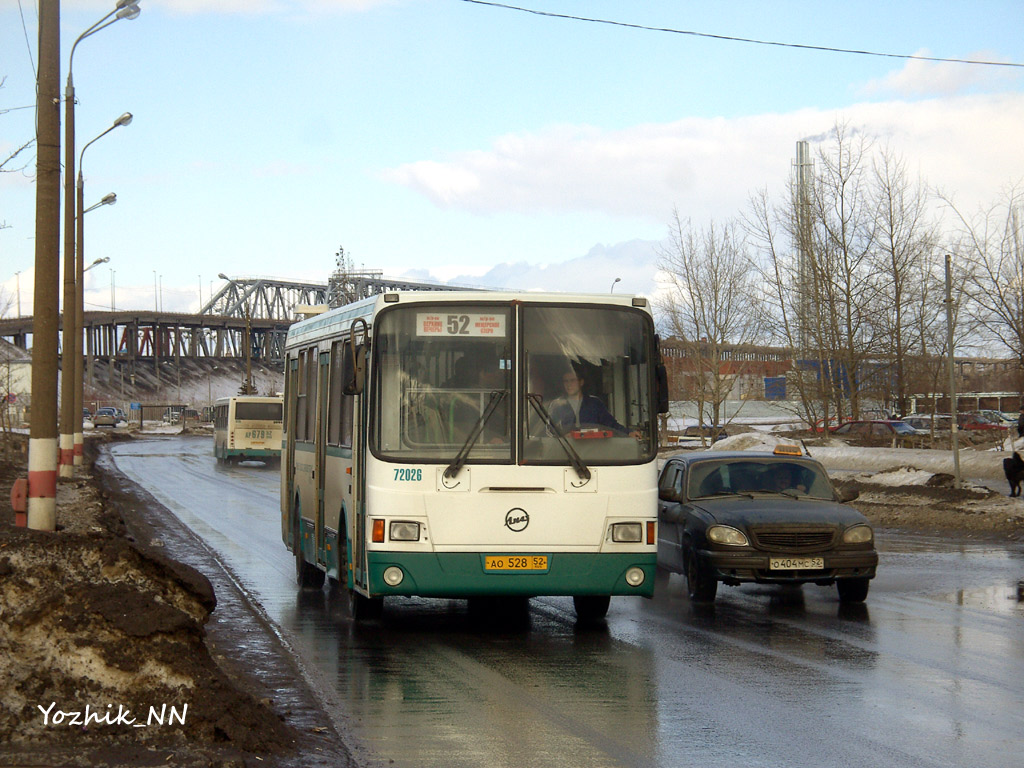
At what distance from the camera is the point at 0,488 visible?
2912 centimetres

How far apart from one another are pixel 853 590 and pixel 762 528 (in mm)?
1281

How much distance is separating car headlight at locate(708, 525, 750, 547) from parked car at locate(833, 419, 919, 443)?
3431 centimetres

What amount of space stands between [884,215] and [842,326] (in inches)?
159

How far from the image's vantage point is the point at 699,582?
12.8m

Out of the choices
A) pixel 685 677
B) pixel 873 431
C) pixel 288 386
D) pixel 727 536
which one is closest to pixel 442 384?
pixel 685 677

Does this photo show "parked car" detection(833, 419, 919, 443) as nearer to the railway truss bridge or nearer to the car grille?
the car grille

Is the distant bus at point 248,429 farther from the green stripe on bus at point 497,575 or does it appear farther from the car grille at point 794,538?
the green stripe on bus at point 497,575

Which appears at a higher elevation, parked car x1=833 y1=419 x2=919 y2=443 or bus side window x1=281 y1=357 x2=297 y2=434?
bus side window x1=281 y1=357 x2=297 y2=434

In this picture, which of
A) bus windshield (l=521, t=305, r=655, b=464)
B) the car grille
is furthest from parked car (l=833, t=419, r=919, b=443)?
bus windshield (l=521, t=305, r=655, b=464)

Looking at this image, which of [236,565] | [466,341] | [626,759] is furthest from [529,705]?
[236,565]

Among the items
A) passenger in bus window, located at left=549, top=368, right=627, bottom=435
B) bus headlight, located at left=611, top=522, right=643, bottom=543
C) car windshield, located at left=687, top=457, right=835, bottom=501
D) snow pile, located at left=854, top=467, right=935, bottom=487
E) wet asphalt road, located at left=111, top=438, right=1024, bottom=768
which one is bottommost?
wet asphalt road, located at left=111, top=438, right=1024, bottom=768

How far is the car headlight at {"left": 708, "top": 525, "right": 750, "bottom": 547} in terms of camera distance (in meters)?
12.4

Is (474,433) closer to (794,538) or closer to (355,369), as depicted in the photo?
(355,369)

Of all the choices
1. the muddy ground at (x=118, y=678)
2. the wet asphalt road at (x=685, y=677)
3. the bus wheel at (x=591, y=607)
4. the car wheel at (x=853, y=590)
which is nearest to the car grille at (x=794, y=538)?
the car wheel at (x=853, y=590)
